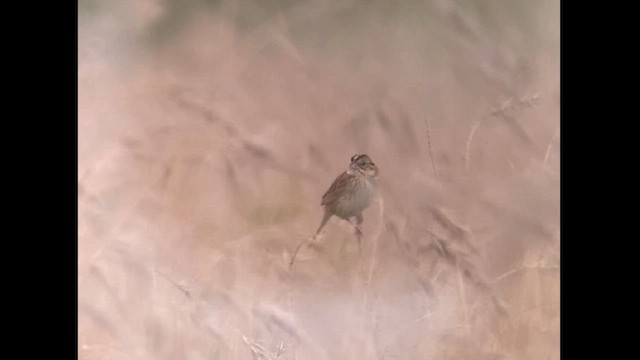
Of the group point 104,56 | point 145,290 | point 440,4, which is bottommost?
point 145,290

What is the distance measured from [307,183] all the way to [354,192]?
0.10m

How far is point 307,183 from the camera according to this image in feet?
3.73

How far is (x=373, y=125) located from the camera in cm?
115

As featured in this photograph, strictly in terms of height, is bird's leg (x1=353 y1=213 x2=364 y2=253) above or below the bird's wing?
below

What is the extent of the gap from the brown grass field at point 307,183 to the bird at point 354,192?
0.02m

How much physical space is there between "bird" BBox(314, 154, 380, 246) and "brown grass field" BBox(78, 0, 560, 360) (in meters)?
0.02

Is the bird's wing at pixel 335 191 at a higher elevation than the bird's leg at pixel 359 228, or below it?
higher

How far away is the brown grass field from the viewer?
111cm

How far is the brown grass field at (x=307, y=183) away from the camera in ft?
3.65

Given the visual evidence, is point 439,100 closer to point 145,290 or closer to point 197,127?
point 197,127

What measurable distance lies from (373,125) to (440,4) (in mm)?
294
